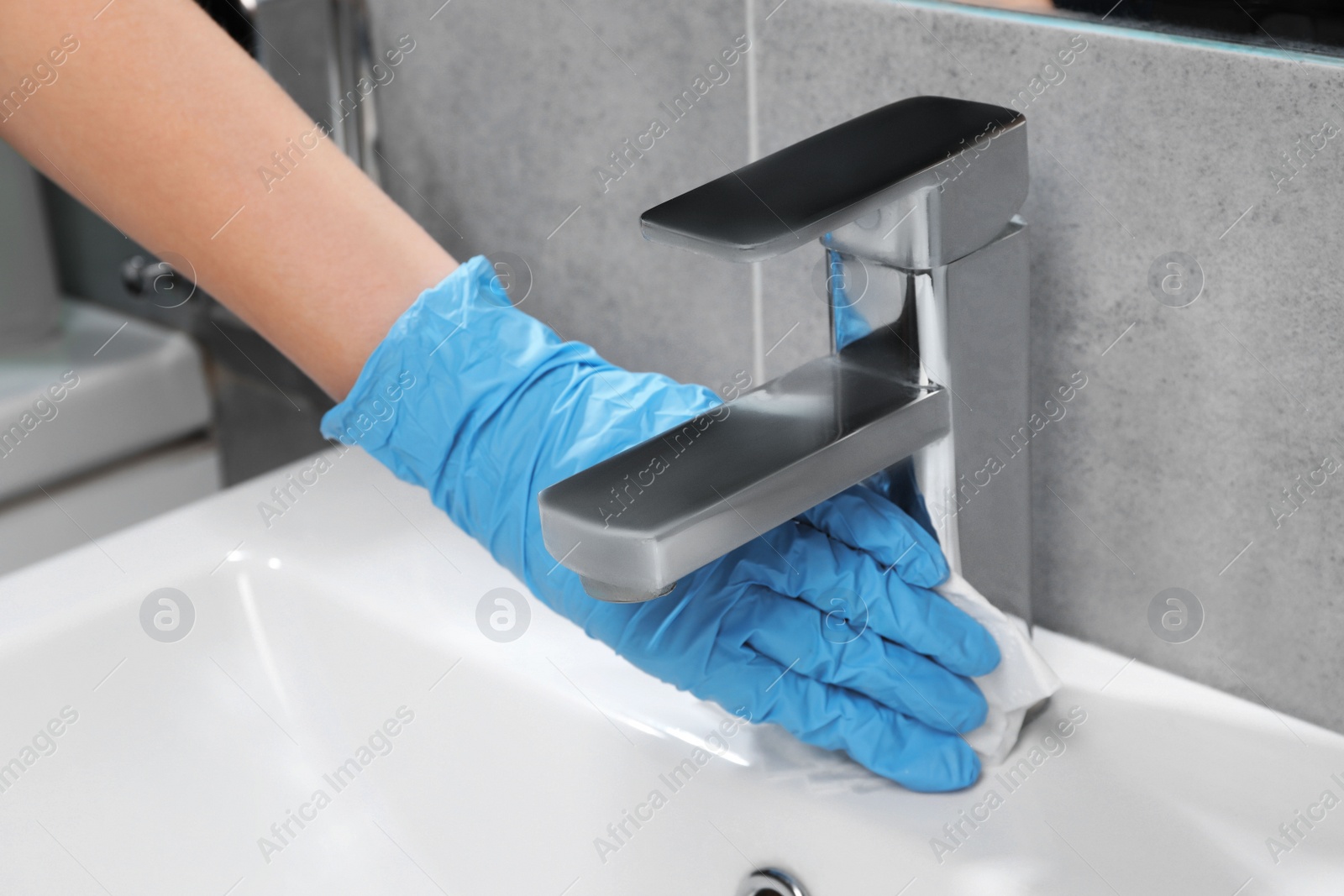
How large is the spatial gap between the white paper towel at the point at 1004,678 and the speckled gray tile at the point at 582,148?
192 millimetres

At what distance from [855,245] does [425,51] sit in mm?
348

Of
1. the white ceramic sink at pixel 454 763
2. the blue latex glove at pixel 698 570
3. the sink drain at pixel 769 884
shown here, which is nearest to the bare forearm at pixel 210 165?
the blue latex glove at pixel 698 570

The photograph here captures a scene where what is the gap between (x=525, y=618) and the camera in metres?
0.61

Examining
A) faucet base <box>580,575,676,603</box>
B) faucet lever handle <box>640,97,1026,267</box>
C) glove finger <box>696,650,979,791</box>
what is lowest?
glove finger <box>696,650,979,791</box>

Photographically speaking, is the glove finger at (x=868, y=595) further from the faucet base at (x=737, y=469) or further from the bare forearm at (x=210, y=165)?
the bare forearm at (x=210, y=165)

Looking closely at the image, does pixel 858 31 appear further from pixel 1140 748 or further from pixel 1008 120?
pixel 1140 748

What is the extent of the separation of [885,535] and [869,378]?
58 millimetres

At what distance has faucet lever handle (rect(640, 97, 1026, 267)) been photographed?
0.36m

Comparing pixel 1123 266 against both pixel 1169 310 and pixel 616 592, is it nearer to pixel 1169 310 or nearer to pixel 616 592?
pixel 1169 310

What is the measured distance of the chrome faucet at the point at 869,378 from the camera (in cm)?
38

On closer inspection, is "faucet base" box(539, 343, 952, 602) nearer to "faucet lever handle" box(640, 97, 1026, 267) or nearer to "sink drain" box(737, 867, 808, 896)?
"faucet lever handle" box(640, 97, 1026, 267)

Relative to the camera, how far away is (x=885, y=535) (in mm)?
469

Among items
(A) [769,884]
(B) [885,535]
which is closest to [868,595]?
(B) [885,535]

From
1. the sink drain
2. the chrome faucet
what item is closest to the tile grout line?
the chrome faucet
